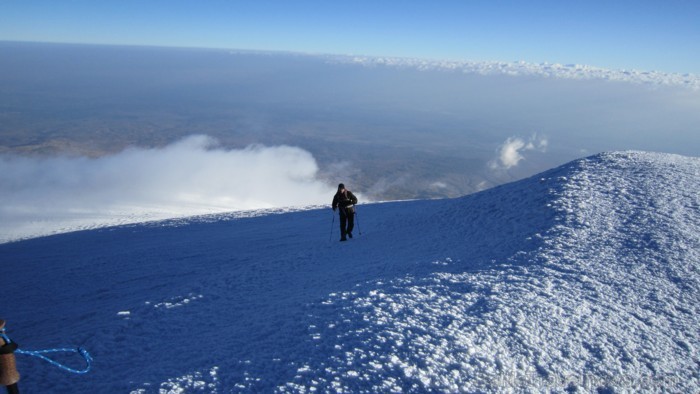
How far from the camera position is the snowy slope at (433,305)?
5.32 metres

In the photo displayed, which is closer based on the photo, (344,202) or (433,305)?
(433,305)

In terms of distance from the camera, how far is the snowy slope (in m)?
5.32

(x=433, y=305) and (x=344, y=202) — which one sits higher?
(x=344, y=202)

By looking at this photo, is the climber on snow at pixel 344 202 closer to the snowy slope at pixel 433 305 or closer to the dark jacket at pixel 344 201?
the dark jacket at pixel 344 201

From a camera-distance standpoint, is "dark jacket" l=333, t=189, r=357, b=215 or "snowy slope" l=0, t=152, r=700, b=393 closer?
"snowy slope" l=0, t=152, r=700, b=393

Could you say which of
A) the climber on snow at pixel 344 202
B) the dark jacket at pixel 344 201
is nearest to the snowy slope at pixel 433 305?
the climber on snow at pixel 344 202

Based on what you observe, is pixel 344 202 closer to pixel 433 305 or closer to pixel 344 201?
pixel 344 201

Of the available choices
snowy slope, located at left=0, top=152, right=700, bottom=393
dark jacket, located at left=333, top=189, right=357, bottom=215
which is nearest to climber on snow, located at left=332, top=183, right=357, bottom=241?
dark jacket, located at left=333, top=189, right=357, bottom=215

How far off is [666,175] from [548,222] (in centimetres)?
576

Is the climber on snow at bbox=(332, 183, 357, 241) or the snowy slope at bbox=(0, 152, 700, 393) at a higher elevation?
the climber on snow at bbox=(332, 183, 357, 241)

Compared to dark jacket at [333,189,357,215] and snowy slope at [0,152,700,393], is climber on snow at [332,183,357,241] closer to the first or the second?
dark jacket at [333,189,357,215]

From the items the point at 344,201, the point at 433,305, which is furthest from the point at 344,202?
the point at 433,305

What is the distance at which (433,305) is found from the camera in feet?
22.1

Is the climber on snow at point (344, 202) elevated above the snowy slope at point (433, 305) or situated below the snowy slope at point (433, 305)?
above
